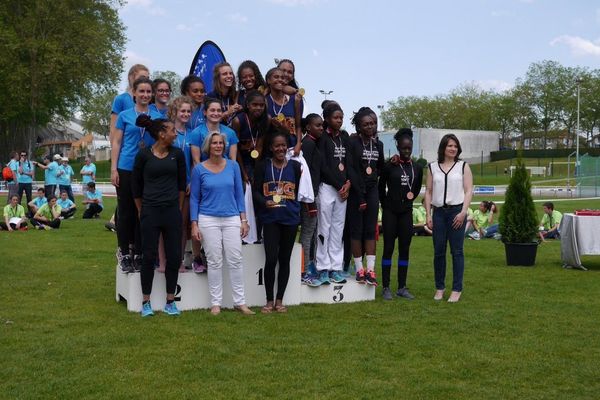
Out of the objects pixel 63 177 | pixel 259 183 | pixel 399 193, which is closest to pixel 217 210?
pixel 259 183

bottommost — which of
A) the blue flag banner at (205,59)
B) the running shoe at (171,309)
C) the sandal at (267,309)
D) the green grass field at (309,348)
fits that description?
the green grass field at (309,348)

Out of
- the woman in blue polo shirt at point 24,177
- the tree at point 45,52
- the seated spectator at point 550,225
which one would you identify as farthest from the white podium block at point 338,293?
the tree at point 45,52

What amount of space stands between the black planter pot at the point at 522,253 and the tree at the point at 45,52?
1452 inches

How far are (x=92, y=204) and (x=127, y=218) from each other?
44.6ft

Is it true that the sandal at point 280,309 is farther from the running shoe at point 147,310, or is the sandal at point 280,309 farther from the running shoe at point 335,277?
the running shoe at point 147,310

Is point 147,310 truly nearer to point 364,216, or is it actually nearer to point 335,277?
point 335,277

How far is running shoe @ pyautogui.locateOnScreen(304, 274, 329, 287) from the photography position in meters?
7.77

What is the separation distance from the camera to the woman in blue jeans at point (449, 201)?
25.7 feet

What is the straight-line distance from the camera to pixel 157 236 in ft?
22.5

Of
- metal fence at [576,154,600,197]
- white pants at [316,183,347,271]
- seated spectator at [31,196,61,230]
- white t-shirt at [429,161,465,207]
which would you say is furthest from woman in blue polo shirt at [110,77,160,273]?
metal fence at [576,154,600,197]

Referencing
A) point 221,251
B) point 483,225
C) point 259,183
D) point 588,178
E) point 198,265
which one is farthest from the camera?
point 588,178

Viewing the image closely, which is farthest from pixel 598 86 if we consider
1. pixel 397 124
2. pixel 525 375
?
pixel 525 375

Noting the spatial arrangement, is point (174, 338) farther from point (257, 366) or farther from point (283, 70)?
point (283, 70)

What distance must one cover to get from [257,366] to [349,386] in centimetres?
78
